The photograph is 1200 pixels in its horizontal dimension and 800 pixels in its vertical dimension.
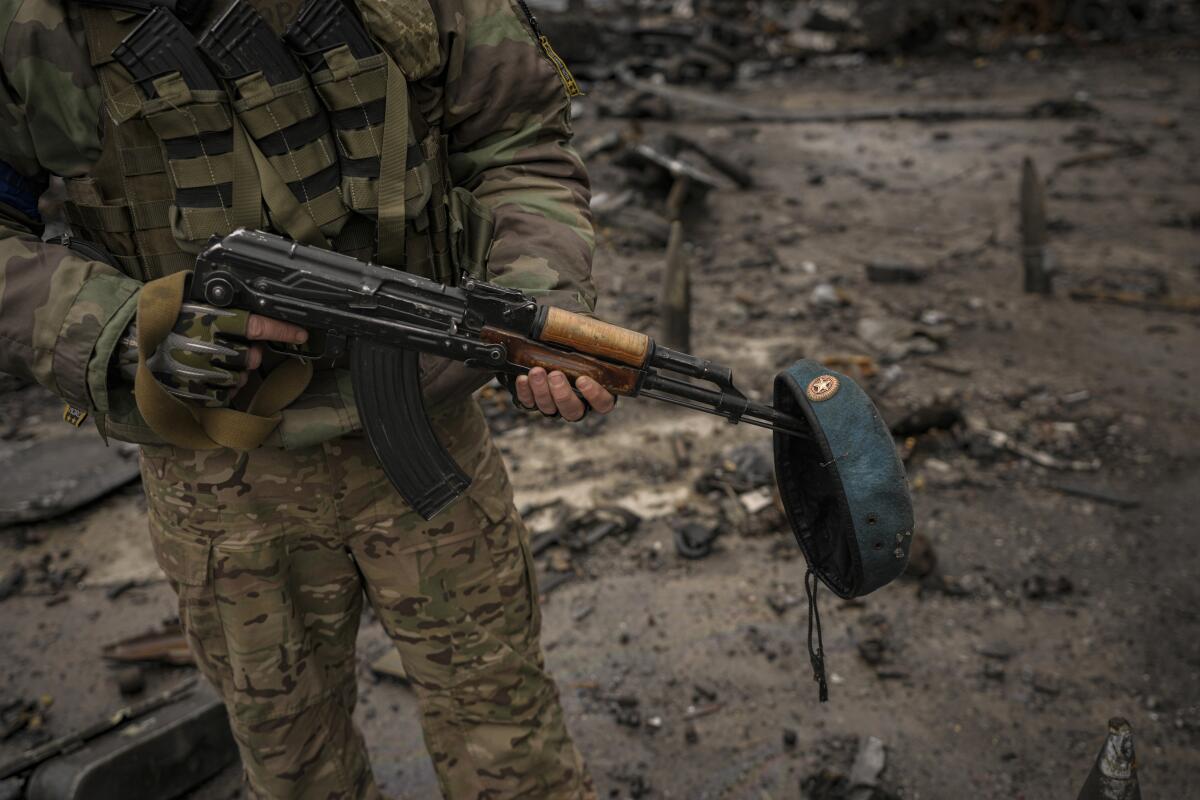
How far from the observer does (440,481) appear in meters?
1.96

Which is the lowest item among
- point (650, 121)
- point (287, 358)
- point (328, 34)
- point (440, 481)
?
point (650, 121)

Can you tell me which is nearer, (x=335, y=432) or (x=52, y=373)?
(x=52, y=373)

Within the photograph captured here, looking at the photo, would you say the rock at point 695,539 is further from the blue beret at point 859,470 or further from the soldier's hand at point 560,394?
the soldier's hand at point 560,394

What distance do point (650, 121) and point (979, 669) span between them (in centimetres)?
1066

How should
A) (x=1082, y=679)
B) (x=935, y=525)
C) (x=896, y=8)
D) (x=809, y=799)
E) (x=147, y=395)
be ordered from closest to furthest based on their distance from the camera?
(x=147, y=395), (x=809, y=799), (x=1082, y=679), (x=935, y=525), (x=896, y=8)

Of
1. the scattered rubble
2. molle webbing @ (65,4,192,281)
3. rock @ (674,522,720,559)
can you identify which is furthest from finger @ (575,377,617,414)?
the scattered rubble

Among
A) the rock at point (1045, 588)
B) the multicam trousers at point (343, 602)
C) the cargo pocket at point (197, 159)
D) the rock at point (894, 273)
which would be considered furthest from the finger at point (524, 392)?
the rock at point (894, 273)

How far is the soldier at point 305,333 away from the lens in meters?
1.74

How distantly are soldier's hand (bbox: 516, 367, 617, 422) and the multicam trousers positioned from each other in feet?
1.07

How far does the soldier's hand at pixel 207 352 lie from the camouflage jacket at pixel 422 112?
12 centimetres

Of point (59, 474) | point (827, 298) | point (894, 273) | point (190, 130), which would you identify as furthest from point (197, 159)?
point (894, 273)

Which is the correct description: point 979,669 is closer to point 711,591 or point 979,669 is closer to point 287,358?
point 711,591

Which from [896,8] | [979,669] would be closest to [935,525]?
[979,669]

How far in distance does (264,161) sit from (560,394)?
2.59 ft
